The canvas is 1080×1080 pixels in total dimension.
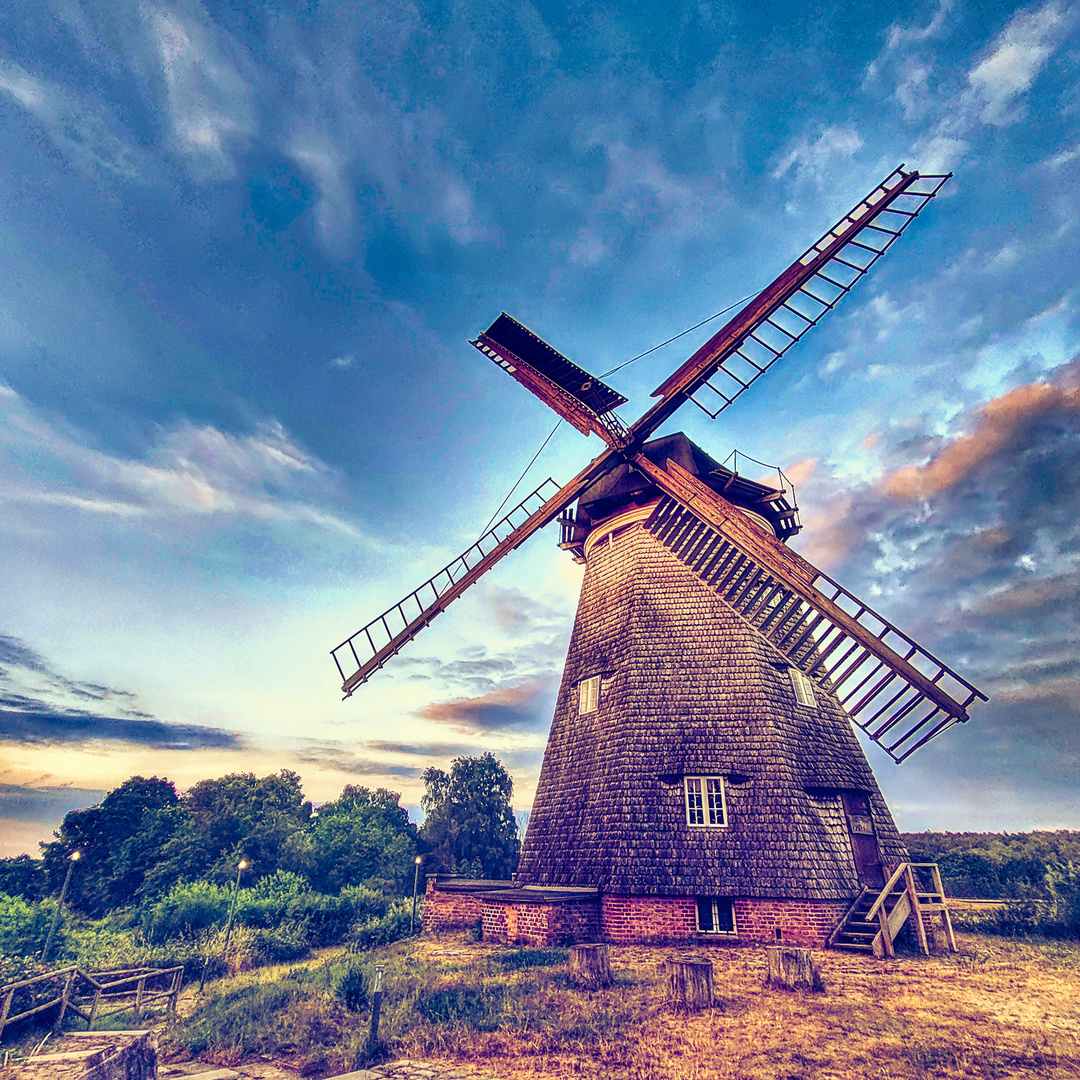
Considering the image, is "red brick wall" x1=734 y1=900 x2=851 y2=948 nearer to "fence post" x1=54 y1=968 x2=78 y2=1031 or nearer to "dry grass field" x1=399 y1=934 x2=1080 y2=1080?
"dry grass field" x1=399 y1=934 x2=1080 y2=1080

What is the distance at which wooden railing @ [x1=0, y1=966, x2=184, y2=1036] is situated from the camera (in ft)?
25.2

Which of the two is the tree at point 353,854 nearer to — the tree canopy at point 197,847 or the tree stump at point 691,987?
the tree canopy at point 197,847

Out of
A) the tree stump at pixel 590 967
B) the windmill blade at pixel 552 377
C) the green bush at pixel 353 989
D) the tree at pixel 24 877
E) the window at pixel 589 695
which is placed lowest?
the tree at pixel 24 877

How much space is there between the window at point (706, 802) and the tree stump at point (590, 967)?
13.4ft

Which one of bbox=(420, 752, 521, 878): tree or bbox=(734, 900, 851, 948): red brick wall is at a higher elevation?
bbox=(420, 752, 521, 878): tree

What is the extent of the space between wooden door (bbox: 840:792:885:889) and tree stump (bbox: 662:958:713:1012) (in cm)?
601

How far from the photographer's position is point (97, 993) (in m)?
8.36

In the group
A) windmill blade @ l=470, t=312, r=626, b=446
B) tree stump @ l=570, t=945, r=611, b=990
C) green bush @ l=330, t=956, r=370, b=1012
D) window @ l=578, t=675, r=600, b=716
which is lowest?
green bush @ l=330, t=956, r=370, b=1012

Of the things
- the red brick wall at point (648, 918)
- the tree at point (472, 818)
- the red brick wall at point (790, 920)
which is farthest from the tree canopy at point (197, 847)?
the red brick wall at point (790, 920)

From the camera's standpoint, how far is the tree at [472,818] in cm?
3075

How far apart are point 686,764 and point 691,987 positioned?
17.0 ft

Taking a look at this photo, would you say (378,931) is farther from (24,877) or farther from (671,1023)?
(24,877)

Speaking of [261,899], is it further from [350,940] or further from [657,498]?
[657,498]

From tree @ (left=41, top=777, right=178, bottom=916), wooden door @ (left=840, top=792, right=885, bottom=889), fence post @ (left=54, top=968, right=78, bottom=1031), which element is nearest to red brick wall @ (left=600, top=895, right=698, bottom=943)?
wooden door @ (left=840, top=792, right=885, bottom=889)
